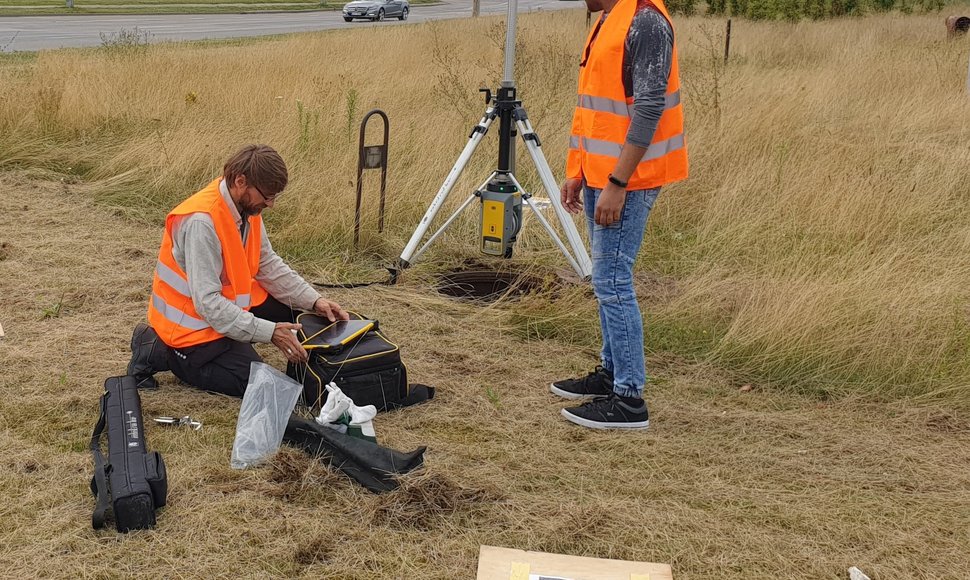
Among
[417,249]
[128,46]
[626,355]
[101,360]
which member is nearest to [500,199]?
[417,249]

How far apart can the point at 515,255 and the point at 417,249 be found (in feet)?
2.32

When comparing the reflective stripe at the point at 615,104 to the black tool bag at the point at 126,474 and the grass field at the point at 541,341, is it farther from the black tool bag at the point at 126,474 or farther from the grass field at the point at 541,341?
the black tool bag at the point at 126,474

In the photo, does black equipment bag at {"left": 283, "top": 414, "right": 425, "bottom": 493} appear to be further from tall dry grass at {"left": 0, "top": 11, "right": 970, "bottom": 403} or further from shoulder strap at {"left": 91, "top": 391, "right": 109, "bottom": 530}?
tall dry grass at {"left": 0, "top": 11, "right": 970, "bottom": 403}

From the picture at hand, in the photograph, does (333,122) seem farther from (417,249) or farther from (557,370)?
(557,370)

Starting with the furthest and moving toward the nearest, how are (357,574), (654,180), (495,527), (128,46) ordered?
(128,46) → (654,180) → (495,527) → (357,574)

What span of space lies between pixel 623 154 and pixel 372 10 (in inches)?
1072

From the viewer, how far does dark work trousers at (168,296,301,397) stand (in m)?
3.97

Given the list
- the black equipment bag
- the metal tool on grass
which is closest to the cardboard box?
the black equipment bag

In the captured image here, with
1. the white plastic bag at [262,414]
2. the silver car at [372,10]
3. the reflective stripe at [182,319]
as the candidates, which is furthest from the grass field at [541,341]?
the silver car at [372,10]

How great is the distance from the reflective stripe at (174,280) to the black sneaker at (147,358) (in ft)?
0.91

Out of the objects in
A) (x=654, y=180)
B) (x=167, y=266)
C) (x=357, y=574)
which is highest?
(x=654, y=180)

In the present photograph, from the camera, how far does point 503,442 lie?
378 cm

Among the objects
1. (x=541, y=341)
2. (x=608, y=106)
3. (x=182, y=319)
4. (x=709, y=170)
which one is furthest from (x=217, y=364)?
(x=709, y=170)

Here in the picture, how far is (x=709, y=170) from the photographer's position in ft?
23.8
